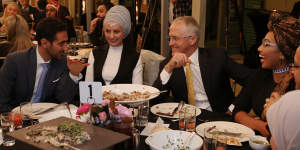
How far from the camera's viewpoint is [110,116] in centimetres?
197

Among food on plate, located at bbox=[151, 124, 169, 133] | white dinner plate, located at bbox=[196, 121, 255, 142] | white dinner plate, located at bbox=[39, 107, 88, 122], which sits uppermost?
white dinner plate, located at bbox=[39, 107, 88, 122]

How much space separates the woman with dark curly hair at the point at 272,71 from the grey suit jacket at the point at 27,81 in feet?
4.59

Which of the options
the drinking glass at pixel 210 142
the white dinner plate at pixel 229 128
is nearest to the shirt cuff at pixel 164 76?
the white dinner plate at pixel 229 128

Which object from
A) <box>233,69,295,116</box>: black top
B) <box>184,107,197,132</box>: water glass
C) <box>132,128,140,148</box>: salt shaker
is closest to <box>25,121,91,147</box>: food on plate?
<box>132,128,140,148</box>: salt shaker

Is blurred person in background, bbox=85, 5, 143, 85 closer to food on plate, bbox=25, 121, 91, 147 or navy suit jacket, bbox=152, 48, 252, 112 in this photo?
navy suit jacket, bbox=152, 48, 252, 112

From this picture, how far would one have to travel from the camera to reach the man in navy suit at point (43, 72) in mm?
2877

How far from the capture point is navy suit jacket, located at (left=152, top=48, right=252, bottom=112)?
3.12m

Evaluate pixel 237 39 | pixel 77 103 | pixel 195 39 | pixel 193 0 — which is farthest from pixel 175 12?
pixel 77 103

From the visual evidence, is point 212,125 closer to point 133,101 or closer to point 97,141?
point 133,101

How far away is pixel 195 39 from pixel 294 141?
6.35 feet

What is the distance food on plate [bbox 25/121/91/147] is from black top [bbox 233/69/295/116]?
131 cm

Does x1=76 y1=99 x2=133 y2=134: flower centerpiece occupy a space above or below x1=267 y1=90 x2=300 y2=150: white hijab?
below

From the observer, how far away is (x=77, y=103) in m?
2.79

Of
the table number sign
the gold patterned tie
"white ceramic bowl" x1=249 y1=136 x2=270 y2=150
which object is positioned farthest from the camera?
the gold patterned tie
